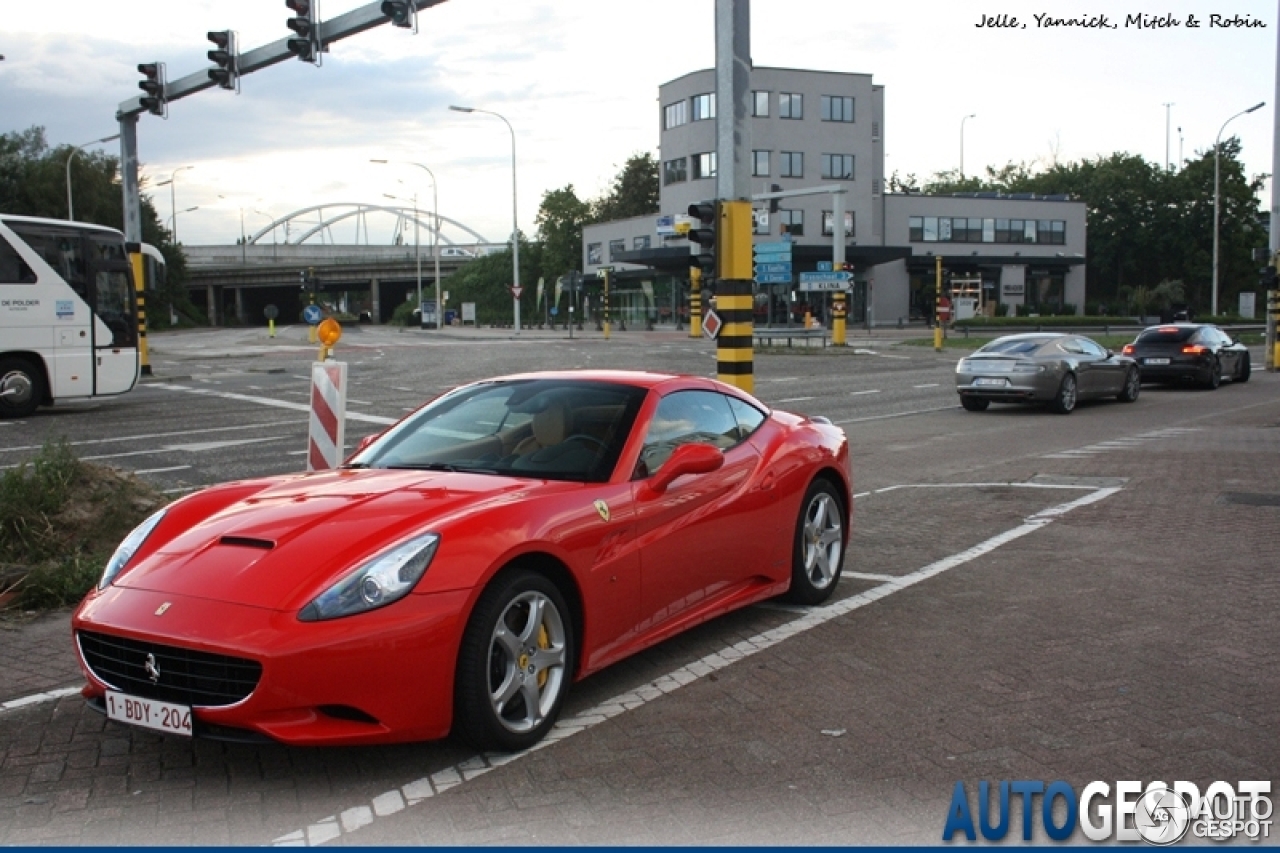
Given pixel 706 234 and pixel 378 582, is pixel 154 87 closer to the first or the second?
pixel 706 234

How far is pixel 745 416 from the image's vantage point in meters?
6.52

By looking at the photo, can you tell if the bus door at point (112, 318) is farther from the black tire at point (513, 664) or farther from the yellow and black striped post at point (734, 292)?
the black tire at point (513, 664)

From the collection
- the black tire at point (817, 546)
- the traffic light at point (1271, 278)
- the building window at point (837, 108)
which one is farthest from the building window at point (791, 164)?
the black tire at point (817, 546)

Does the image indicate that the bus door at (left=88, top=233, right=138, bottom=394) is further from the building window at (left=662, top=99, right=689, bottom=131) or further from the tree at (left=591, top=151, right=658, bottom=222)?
the tree at (left=591, top=151, right=658, bottom=222)

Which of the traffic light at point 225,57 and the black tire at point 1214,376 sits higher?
the traffic light at point 225,57

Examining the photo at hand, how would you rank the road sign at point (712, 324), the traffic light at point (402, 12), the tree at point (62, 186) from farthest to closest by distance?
1. the tree at point (62, 186)
2. the traffic light at point (402, 12)
3. the road sign at point (712, 324)

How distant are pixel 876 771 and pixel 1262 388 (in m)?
24.2

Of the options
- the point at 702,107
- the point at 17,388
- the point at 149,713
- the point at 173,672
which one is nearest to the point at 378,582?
the point at 173,672

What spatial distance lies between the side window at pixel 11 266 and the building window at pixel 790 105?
53.6 meters

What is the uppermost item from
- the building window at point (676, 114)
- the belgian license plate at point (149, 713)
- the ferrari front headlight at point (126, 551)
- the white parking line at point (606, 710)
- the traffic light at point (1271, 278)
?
the building window at point (676, 114)

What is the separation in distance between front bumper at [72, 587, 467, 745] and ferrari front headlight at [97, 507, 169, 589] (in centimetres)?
44

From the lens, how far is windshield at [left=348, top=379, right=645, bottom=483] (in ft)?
17.5

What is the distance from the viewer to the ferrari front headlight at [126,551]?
4656mm

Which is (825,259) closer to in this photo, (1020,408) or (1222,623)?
(1020,408)
